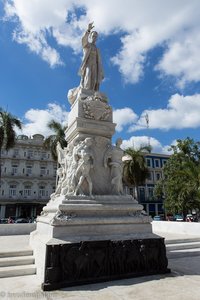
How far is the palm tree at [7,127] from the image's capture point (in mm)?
19219

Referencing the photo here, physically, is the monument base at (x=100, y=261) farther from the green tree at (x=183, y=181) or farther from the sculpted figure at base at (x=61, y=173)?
the green tree at (x=183, y=181)

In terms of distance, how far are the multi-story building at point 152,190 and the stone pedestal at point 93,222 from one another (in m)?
41.1

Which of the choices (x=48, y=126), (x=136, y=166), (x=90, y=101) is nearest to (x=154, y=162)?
(x=136, y=166)

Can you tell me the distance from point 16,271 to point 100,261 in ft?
6.63

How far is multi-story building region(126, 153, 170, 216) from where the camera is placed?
160 ft

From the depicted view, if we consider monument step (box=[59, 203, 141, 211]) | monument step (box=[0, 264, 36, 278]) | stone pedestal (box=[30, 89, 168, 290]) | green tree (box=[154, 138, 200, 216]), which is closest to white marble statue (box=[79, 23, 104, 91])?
stone pedestal (box=[30, 89, 168, 290])

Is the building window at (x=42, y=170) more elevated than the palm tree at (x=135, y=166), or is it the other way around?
the building window at (x=42, y=170)

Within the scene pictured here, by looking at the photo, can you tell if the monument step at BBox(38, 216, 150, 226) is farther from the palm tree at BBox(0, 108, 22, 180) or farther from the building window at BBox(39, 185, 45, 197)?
the building window at BBox(39, 185, 45, 197)

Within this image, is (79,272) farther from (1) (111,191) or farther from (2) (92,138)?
(2) (92,138)

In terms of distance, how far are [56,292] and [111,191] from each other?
3143 mm

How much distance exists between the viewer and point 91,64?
9086mm

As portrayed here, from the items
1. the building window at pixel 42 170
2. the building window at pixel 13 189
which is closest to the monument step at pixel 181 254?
the building window at pixel 13 189

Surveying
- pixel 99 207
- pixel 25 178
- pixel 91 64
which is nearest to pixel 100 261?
pixel 99 207

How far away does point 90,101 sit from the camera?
7781mm
